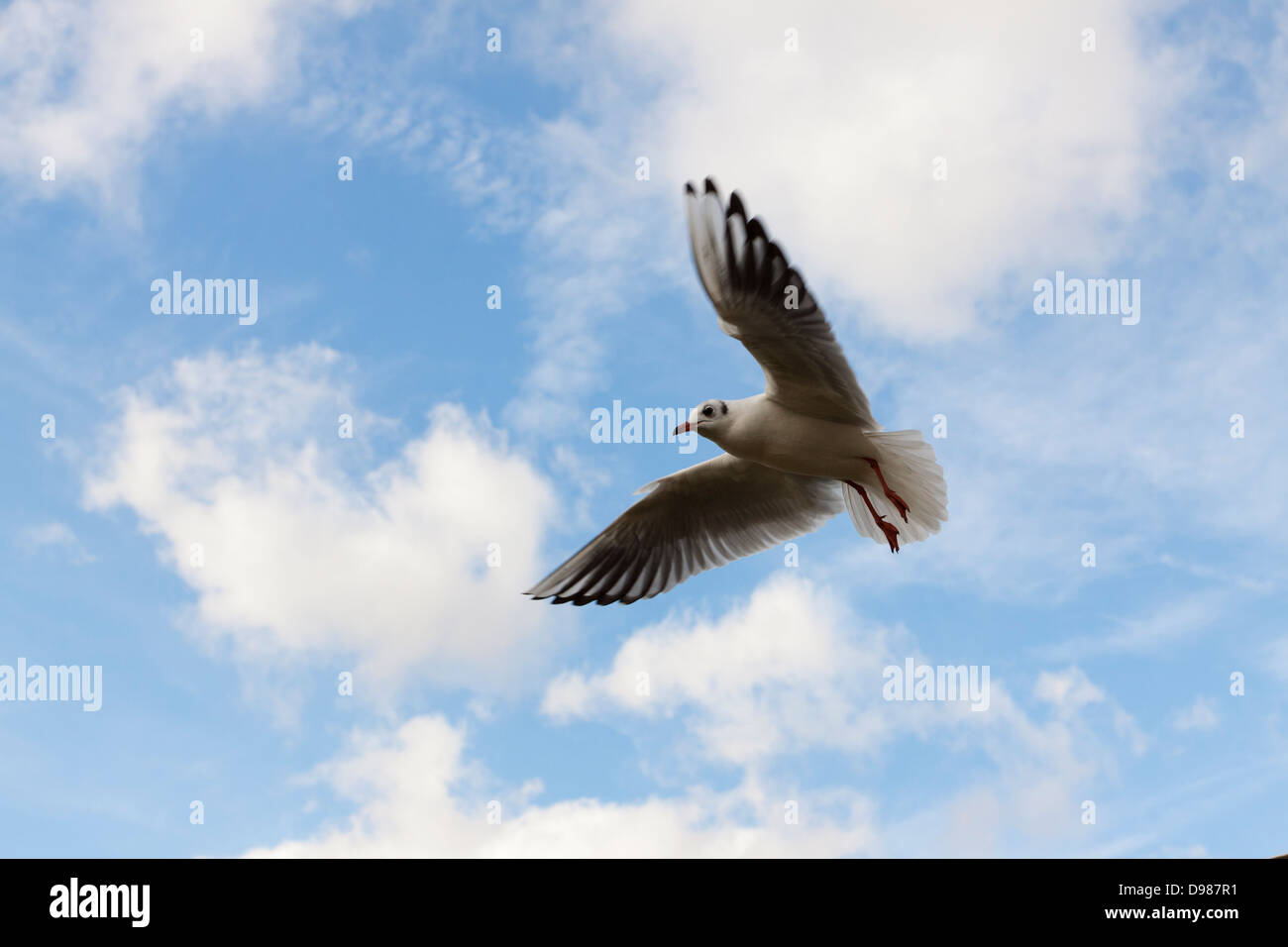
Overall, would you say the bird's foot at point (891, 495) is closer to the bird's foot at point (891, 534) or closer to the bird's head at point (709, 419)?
the bird's foot at point (891, 534)

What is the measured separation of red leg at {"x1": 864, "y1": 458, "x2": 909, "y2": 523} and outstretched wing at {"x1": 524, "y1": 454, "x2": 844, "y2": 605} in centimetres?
60

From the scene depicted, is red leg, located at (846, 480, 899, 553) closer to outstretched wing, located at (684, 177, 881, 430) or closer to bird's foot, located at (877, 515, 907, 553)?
bird's foot, located at (877, 515, 907, 553)

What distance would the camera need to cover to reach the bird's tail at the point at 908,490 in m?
5.55

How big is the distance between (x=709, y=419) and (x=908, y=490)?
115 cm

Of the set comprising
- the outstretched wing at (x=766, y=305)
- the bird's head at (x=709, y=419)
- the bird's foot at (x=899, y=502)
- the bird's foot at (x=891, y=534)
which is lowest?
the bird's foot at (x=891, y=534)

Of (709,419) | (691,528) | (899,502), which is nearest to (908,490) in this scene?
(899,502)

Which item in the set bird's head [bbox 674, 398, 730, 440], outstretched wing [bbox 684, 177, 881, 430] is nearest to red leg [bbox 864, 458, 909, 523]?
outstretched wing [bbox 684, 177, 881, 430]

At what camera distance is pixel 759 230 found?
457cm

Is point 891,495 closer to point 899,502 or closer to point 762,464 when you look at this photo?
point 899,502

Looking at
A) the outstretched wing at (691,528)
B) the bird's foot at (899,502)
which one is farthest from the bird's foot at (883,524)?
the outstretched wing at (691,528)
